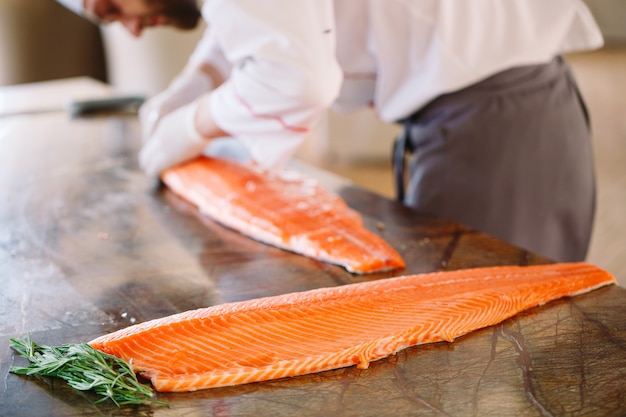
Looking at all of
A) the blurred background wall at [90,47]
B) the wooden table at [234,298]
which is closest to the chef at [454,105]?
the wooden table at [234,298]

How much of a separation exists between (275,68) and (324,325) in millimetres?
676

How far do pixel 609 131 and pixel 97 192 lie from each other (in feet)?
16.2

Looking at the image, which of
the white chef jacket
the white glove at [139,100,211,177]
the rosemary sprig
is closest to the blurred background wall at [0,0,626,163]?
the white glove at [139,100,211,177]

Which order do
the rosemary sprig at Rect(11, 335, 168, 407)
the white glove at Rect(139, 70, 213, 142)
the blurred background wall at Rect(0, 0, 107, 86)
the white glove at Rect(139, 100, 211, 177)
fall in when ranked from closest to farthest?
the rosemary sprig at Rect(11, 335, 168, 407)
the white glove at Rect(139, 100, 211, 177)
the white glove at Rect(139, 70, 213, 142)
the blurred background wall at Rect(0, 0, 107, 86)

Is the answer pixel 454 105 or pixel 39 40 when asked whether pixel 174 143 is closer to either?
pixel 454 105

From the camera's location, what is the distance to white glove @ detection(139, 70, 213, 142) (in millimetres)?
2628

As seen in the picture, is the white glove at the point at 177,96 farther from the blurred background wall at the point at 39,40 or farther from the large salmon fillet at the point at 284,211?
the blurred background wall at the point at 39,40

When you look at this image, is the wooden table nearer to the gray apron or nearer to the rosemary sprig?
the rosemary sprig

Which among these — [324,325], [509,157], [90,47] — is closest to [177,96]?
[509,157]

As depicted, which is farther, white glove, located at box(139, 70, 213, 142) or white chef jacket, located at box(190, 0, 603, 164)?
white glove, located at box(139, 70, 213, 142)

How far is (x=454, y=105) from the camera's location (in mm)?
2092

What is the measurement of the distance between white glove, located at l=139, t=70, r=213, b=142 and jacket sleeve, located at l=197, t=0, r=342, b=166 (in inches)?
27.4

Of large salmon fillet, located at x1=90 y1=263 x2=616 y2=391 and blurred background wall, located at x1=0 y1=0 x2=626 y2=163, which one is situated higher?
large salmon fillet, located at x1=90 y1=263 x2=616 y2=391

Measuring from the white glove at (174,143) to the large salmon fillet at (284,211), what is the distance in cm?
4
